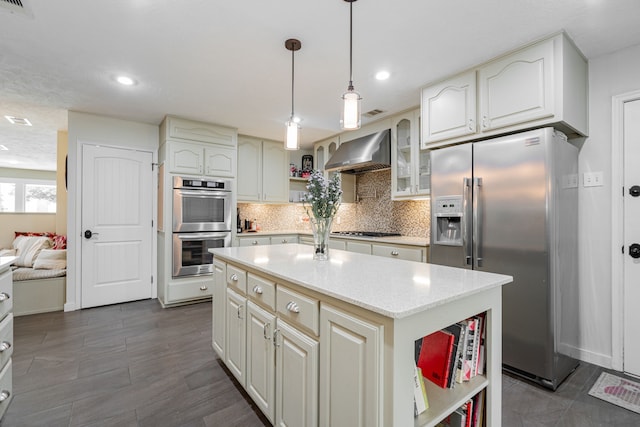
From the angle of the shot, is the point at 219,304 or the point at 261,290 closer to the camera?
the point at 261,290

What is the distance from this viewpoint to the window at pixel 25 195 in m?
7.88

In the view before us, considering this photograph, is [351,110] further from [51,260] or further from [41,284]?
[51,260]

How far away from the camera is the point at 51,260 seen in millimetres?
3826

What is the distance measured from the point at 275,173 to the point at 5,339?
3603 millimetres

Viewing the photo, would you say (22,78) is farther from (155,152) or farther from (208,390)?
(208,390)

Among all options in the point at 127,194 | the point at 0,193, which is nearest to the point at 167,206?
the point at 127,194

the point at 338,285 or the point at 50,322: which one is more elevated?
the point at 338,285

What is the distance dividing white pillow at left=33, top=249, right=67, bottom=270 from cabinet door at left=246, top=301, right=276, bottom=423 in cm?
344

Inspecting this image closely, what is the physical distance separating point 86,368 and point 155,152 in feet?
9.10

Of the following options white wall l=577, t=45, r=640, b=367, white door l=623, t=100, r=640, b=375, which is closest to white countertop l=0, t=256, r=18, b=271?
white wall l=577, t=45, r=640, b=367

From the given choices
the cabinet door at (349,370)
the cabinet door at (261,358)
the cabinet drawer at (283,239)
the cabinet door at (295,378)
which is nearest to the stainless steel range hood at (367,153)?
the cabinet drawer at (283,239)

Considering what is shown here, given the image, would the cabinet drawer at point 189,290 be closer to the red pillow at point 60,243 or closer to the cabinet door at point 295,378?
the red pillow at point 60,243

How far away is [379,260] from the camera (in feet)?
6.41

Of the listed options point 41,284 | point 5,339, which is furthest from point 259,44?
point 41,284
